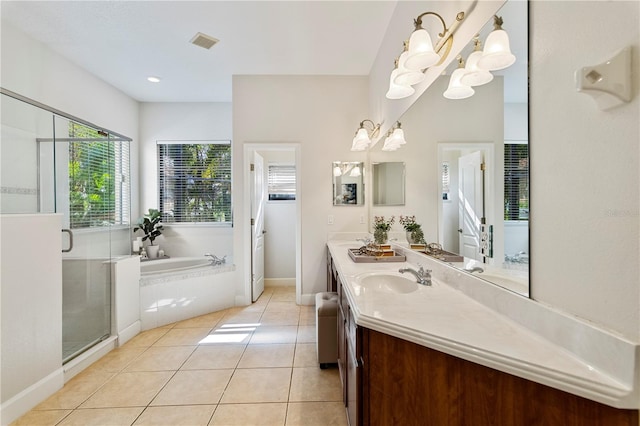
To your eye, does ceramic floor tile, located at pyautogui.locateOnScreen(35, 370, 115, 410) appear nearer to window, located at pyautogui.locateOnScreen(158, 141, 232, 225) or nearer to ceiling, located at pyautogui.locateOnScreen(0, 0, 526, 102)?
window, located at pyautogui.locateOnScreen(158, 141, 232, 225)

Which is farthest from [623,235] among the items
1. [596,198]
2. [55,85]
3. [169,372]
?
[55,85]

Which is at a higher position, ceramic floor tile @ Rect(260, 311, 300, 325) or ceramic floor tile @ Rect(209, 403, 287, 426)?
ceramic floor tile @ Rect(260, 311, 300, 325)

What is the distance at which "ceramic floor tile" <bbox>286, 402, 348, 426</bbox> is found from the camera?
1.58 meters

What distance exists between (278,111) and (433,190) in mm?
2436

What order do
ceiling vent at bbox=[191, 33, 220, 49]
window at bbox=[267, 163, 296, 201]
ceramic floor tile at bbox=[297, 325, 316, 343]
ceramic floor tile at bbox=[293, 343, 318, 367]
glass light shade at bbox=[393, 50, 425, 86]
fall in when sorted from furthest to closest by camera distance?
window at bbox=[267, 163, 296, 201] < ceiling vent at bbox=[191, 33, 220, 49] < ceramic floor tile at bbox=[297, 325, 316, 343] < ceramic floor tile at bbox=[293, 343, 318, 367] < glass light shade at bbox=[393, 50, 425, 86]

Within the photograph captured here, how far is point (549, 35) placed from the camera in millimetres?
811

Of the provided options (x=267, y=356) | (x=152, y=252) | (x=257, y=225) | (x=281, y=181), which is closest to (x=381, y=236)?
(x=267, y=356)

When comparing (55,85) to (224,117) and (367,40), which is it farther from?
(367,40)

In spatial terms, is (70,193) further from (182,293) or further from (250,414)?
(250,414)

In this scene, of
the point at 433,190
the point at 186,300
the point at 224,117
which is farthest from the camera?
the point at 224,117

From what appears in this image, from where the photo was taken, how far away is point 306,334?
8.83 feet

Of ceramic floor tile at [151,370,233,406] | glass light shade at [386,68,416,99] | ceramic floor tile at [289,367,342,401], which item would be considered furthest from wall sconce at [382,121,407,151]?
ceramic floor tile at [151,370,233,406]

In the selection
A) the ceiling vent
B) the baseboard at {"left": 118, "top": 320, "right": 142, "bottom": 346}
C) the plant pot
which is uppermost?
the ceiling vent

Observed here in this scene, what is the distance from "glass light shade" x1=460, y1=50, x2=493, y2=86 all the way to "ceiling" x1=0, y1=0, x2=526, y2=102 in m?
1.50
